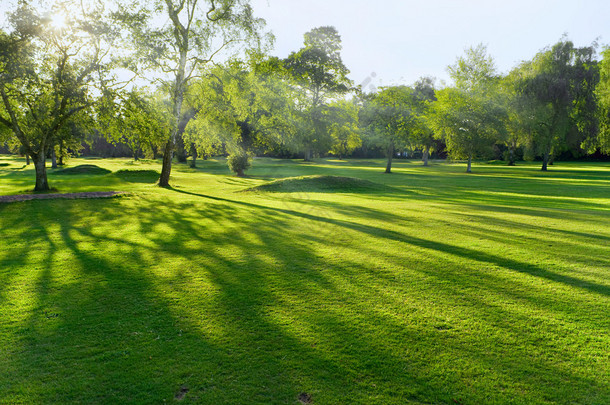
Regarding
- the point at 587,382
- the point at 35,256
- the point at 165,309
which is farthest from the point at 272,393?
the point at 35,256

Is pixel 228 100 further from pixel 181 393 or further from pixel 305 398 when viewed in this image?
pixel 305 398

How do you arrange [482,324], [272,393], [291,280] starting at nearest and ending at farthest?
[272,393], [482,324], [291,280]

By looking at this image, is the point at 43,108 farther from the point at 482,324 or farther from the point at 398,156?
the point at 398,156

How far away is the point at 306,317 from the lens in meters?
4.34

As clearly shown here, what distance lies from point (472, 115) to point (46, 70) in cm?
4104

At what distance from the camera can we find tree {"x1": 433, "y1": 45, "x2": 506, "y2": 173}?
3952 cm

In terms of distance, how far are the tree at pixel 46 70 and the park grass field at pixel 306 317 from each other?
9.81 meters

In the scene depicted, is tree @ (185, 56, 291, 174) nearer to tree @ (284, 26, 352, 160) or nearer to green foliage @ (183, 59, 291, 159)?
green foliage @ (183, 59, 291, 159)

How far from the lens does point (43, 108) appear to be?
17141 millimetres

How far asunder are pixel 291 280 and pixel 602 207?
608 inches

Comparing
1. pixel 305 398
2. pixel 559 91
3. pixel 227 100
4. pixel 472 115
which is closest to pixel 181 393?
pixel 305 398

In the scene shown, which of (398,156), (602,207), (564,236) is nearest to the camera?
(564,236)

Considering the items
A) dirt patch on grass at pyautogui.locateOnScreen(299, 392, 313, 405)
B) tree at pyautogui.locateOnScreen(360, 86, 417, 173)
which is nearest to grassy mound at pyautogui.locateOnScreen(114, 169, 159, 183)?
tree at pyautogui.locateOnScreen(360, 86, 417, 173)

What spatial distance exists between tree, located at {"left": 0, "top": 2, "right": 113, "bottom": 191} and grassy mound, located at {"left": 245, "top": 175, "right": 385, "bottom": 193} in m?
10.3
